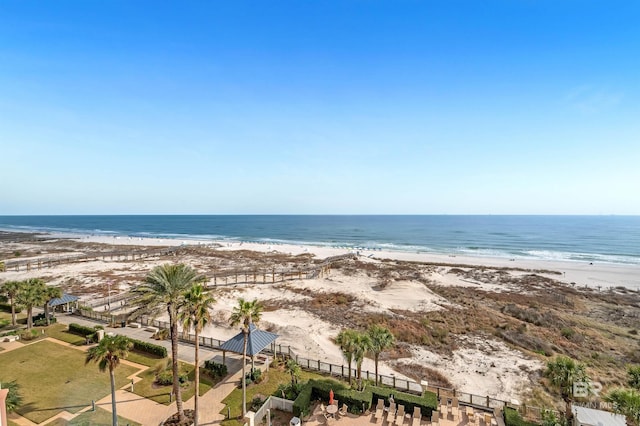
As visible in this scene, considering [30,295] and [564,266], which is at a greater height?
[30,295]

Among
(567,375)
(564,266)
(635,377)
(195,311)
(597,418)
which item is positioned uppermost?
(195,311)

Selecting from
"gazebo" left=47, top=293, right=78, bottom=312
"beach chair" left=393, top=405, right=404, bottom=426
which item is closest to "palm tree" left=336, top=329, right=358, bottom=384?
"beach chair" left=393, top=405, right=404, bottom=426

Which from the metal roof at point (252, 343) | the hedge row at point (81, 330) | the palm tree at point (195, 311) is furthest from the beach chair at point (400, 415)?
the hedge row at point (81, 330)

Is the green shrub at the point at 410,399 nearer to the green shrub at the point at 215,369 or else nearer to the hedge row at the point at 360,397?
the hedge row at the point at 360,397

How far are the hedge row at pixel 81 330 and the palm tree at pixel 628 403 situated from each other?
34.9m

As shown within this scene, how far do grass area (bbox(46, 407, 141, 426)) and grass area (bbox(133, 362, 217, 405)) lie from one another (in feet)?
6.68

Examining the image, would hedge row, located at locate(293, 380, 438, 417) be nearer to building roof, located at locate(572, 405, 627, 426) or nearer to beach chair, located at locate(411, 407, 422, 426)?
beach chair, located at locate(411, 407, 422, 426)

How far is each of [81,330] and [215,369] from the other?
50.1 feet

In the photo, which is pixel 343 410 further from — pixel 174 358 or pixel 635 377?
pixel 635 377

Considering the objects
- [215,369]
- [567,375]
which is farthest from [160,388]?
[567,375]

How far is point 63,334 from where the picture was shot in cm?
2709

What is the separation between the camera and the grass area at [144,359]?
2222 cm

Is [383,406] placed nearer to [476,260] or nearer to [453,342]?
[453,342]

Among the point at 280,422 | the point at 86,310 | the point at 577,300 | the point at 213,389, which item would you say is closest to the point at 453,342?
the point at 280,422
